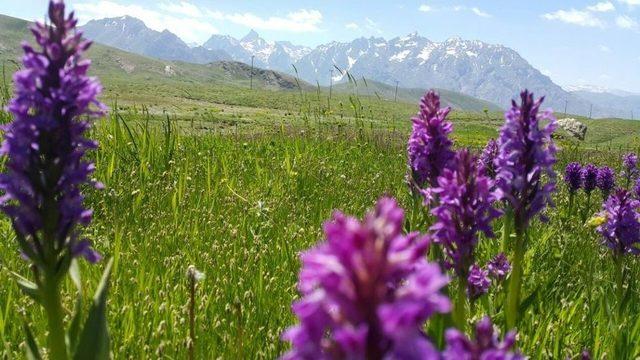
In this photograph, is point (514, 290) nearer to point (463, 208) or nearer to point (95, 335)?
point (463, 208)

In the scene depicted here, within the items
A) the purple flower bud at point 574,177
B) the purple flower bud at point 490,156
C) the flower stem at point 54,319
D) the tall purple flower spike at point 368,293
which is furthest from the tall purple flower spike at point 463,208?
the purple flower bud at point 574,177

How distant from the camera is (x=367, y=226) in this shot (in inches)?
33.2

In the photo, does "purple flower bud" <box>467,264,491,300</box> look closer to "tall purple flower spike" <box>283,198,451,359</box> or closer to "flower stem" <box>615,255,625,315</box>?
"flower stem" <box>615,255,625,315</box>

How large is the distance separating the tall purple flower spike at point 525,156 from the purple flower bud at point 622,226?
158 centimetres

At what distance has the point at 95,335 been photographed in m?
2.17

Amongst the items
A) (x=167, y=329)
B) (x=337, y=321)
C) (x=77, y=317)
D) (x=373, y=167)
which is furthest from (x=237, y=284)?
(x=373, y=167)

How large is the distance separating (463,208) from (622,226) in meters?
2.63

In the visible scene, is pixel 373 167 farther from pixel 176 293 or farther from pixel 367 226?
pixel 367 226

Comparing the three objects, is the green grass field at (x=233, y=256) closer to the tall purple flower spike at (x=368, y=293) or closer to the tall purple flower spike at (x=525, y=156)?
the tall purple flower spike at (x=525, y=156)

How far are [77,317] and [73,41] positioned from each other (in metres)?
1.12

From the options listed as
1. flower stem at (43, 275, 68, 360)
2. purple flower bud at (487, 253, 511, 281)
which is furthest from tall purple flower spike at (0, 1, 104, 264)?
purple flower bud at (487, 253, 511, 281)

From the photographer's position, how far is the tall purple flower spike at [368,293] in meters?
0.79

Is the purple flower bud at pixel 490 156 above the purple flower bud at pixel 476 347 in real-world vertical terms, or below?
below

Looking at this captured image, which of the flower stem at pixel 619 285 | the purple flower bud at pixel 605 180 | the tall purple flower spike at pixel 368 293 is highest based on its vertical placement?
the tall purple flower spike at pixel 368 293
